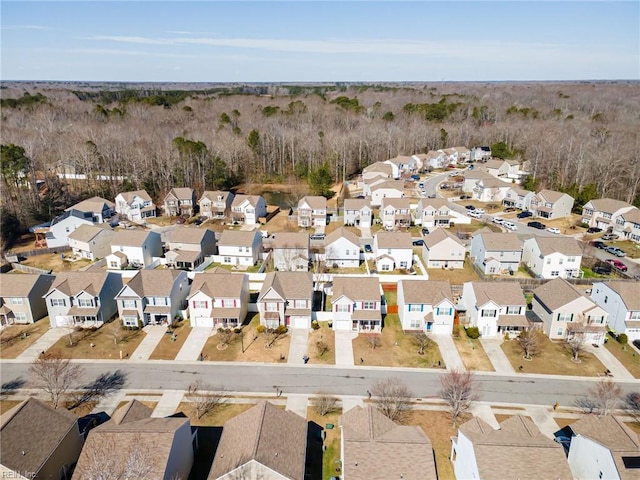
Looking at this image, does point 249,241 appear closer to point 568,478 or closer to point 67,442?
point 67,442

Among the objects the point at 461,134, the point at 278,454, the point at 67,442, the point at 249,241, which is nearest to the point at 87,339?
the point at 67,442

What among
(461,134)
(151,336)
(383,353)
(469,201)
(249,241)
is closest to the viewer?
(383,353)

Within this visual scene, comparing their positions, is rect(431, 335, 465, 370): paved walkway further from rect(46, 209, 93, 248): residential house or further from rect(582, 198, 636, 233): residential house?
rect(46, 209, 93, 248): residential house

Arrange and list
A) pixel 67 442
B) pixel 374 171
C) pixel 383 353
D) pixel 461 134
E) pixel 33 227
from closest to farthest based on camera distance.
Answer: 1. pixel 67 442
2. pixel 383 353
3. pixel 33 227
4. pixel 374 171
5. pixel 461 134

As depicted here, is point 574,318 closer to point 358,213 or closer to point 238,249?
point 358,213

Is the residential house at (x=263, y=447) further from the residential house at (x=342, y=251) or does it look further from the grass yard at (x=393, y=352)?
the residential house at (x=342, y=251)

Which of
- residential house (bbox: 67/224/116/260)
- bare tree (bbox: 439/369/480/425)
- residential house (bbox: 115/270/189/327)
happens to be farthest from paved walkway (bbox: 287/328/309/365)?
residential house (bbox: 67/224/116/260)

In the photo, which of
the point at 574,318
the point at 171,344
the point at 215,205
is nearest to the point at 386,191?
the point at 215,205
